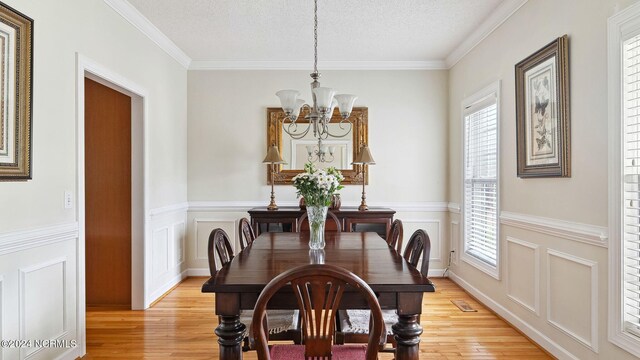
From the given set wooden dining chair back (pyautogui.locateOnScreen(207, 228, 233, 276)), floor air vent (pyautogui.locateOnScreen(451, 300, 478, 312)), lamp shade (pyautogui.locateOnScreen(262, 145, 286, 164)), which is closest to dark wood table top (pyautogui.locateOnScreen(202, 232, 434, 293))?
wooden dining chair back (pyautogui.locateOnScreen(207, 228, 233, 276))

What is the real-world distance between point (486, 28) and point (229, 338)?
3.54 metres

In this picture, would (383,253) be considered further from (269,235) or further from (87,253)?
(87,253)

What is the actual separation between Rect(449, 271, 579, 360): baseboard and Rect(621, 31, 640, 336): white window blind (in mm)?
658

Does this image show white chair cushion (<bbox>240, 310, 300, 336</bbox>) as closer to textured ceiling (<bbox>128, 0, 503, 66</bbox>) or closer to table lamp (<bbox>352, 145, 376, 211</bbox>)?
table lamp (<bbox>352, 145, 376, 211</bbox>)

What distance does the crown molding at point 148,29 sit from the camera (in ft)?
10.4

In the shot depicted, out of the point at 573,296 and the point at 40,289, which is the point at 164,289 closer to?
the point at 40,289

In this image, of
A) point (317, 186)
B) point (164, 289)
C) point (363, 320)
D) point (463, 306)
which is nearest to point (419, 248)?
point (363, 320)

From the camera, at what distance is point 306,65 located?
4738 mm

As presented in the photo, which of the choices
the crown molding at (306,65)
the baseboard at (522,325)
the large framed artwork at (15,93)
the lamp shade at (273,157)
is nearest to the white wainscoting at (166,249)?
the lamp shade at (273,157)

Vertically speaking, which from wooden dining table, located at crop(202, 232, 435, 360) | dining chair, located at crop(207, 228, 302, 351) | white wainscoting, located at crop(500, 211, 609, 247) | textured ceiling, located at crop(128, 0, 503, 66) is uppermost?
textured ceiling, located at crop(128, 0, 503, 66)

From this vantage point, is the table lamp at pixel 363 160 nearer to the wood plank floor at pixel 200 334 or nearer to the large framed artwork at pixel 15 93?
the wood plank floor at pixel 200 334

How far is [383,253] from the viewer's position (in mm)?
2328

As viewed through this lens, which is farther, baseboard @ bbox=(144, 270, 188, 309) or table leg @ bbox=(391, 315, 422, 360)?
baseboard @ bbox=(144, 270, 188, 309)

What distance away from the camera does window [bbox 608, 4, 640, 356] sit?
1957mm
